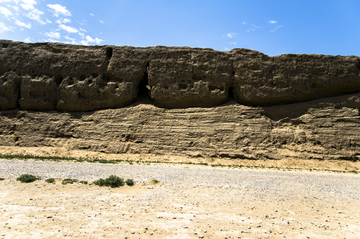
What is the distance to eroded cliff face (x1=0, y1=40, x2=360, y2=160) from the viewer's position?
16.4m

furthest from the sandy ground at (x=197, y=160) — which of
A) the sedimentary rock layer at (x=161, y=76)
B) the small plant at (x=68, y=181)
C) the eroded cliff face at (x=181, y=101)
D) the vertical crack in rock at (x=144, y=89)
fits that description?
the small plant at (x=68, y=181)

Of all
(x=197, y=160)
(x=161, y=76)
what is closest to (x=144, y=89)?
(x=161, y=76)

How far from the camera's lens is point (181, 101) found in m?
17.9

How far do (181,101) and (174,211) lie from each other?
13026 mm

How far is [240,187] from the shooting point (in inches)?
305

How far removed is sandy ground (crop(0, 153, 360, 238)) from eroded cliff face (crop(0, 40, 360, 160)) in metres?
8.90

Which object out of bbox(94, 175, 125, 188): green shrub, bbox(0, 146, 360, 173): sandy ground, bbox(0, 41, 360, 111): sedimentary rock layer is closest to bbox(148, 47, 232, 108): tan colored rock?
bbox(0, 41, 360, 111): sedimentary rock layer

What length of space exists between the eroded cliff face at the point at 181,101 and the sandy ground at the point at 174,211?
890 cm

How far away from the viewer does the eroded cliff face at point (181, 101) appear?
53.9 ft

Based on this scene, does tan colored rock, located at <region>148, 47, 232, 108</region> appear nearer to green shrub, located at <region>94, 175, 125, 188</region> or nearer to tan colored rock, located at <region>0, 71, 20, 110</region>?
tan colored rock, located at <region>0, 71, 20, 110</region>

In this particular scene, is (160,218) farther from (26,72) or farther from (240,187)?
(26,72)

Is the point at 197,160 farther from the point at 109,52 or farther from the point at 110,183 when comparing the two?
the point at 109,52

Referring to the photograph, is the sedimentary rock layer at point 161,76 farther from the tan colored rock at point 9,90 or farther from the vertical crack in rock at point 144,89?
the vertical crack in rock at point 144,89

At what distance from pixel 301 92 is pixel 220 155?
743 centimetres
